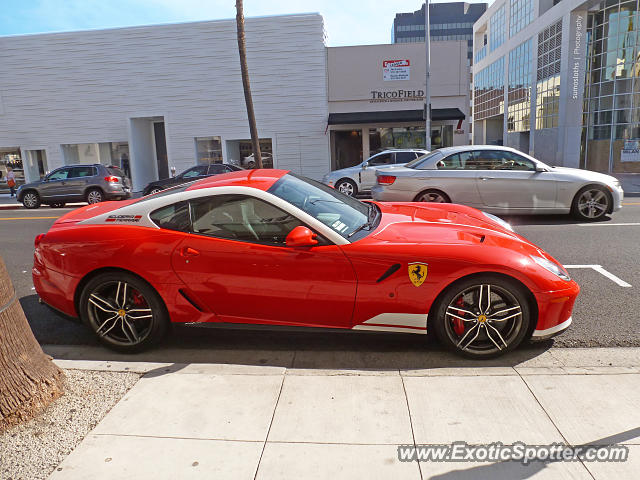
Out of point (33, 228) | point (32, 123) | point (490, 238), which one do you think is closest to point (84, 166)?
point (33, 228)

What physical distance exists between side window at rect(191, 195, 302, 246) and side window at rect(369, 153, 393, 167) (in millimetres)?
12705

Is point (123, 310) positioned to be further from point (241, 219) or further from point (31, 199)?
point (31, 199)

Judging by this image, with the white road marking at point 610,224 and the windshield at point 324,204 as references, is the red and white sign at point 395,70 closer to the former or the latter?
the white road marking at point 610,224

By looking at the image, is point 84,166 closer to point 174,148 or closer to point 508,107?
point 174,148

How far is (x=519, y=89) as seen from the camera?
38969 millimetres

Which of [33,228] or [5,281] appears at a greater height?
[5,281]

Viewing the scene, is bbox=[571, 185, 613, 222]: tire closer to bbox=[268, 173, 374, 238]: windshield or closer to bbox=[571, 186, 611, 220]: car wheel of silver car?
bbox=[571, 186, 611, 220]: car wheel of silver car

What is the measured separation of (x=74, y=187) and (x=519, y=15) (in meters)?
36.3

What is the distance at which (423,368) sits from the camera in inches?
146

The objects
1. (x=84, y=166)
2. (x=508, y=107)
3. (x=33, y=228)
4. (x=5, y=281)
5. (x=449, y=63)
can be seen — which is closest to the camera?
(x=5, y=281)

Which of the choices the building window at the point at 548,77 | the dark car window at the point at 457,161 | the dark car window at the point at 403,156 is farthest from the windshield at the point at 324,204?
the building window at the point at 548,77

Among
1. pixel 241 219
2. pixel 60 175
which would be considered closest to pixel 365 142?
pixel 60 175

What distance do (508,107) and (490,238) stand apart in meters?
43.1

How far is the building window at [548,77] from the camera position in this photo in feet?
98.3
